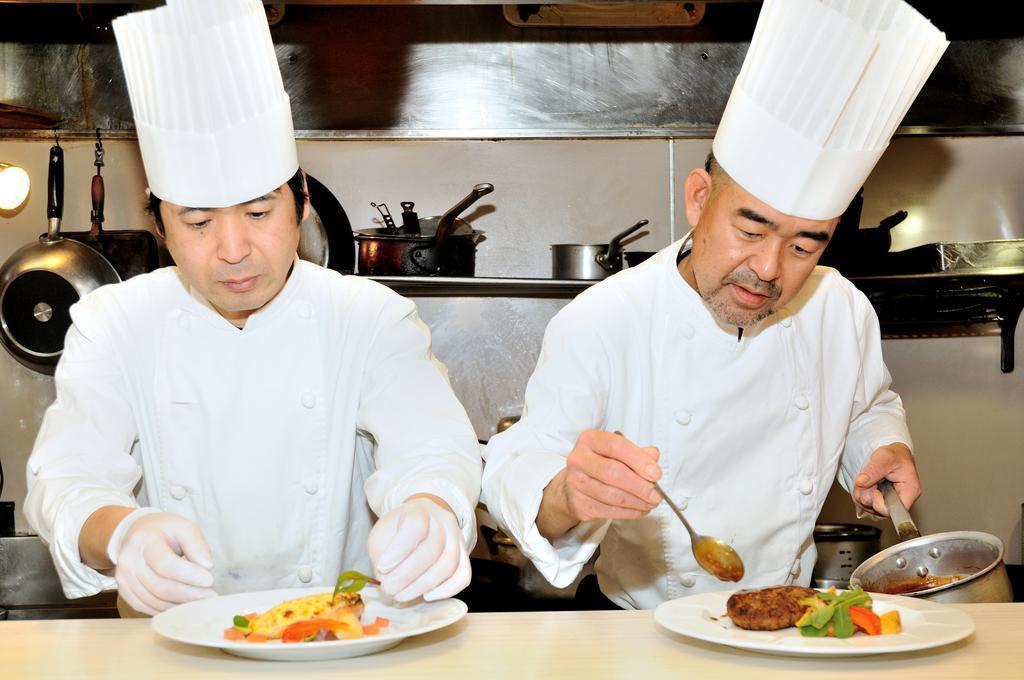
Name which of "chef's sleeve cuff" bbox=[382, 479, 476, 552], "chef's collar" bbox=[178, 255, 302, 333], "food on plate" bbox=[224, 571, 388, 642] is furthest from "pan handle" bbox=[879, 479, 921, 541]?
"chef's collar" bbox=[178, 255, 302, 333]

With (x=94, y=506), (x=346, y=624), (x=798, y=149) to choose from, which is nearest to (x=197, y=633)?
(x=346, y=624)

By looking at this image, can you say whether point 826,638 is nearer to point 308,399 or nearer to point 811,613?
point 811,613

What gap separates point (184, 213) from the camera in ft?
6.27

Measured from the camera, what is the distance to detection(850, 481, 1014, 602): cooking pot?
5.26 ft

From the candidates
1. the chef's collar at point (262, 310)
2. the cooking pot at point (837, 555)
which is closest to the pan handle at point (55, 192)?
the chef's collar at point (262, 310)

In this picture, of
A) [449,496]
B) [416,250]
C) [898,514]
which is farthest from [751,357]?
[416,250]

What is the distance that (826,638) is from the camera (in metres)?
1.37

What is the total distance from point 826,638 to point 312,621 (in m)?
0.61

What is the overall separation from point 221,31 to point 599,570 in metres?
1.24

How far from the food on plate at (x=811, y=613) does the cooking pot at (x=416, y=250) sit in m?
2.09

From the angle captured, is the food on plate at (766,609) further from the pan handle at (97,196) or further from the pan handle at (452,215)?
the pan handle at (97,196)

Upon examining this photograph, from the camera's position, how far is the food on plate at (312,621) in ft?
4.47

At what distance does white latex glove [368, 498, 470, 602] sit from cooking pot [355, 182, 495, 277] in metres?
1.90

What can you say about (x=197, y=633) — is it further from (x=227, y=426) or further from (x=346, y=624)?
(x=227, y=426)
